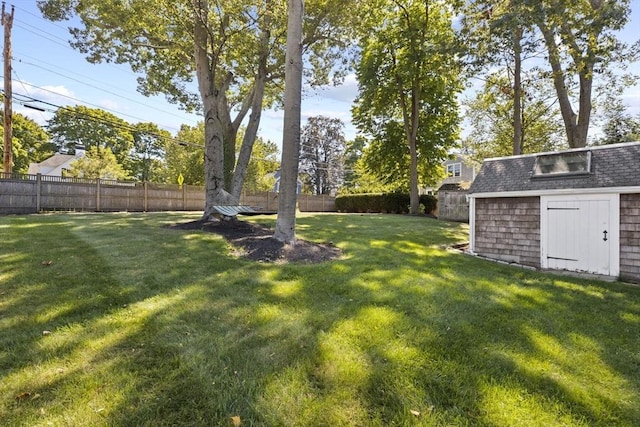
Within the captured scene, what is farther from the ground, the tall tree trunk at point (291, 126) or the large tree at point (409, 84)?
the large tree at point (409, 84)

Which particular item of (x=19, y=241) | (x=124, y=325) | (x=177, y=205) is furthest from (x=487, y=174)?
(x=177, y=205)

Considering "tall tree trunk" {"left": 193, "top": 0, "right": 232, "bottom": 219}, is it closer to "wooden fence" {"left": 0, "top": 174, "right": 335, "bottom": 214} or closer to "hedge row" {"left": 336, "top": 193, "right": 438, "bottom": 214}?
"wooden fence" {"left": 0, "top": 174, "right": 335, "bottom": 214}

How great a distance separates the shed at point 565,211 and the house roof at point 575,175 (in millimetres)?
15

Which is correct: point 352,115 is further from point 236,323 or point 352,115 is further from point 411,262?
point 236,323

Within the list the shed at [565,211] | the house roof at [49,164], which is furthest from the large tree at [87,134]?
the shed at [565,211]

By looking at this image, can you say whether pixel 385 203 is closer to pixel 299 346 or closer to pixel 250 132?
pixel 250 132

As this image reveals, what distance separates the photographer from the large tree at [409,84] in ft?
55.9

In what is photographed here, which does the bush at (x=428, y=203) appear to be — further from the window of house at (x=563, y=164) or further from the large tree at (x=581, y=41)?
the window of house at (x=563, y=164)

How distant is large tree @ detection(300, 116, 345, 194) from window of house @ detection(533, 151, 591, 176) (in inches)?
1383

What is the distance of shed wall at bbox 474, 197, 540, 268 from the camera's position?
757cm

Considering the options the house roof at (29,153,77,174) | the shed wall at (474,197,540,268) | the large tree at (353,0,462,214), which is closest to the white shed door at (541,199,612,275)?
the shed wall at (474,197,540,268)

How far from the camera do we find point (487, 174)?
8859 millimetres

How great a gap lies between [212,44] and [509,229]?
8.60 metres

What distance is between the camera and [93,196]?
15.2 m
